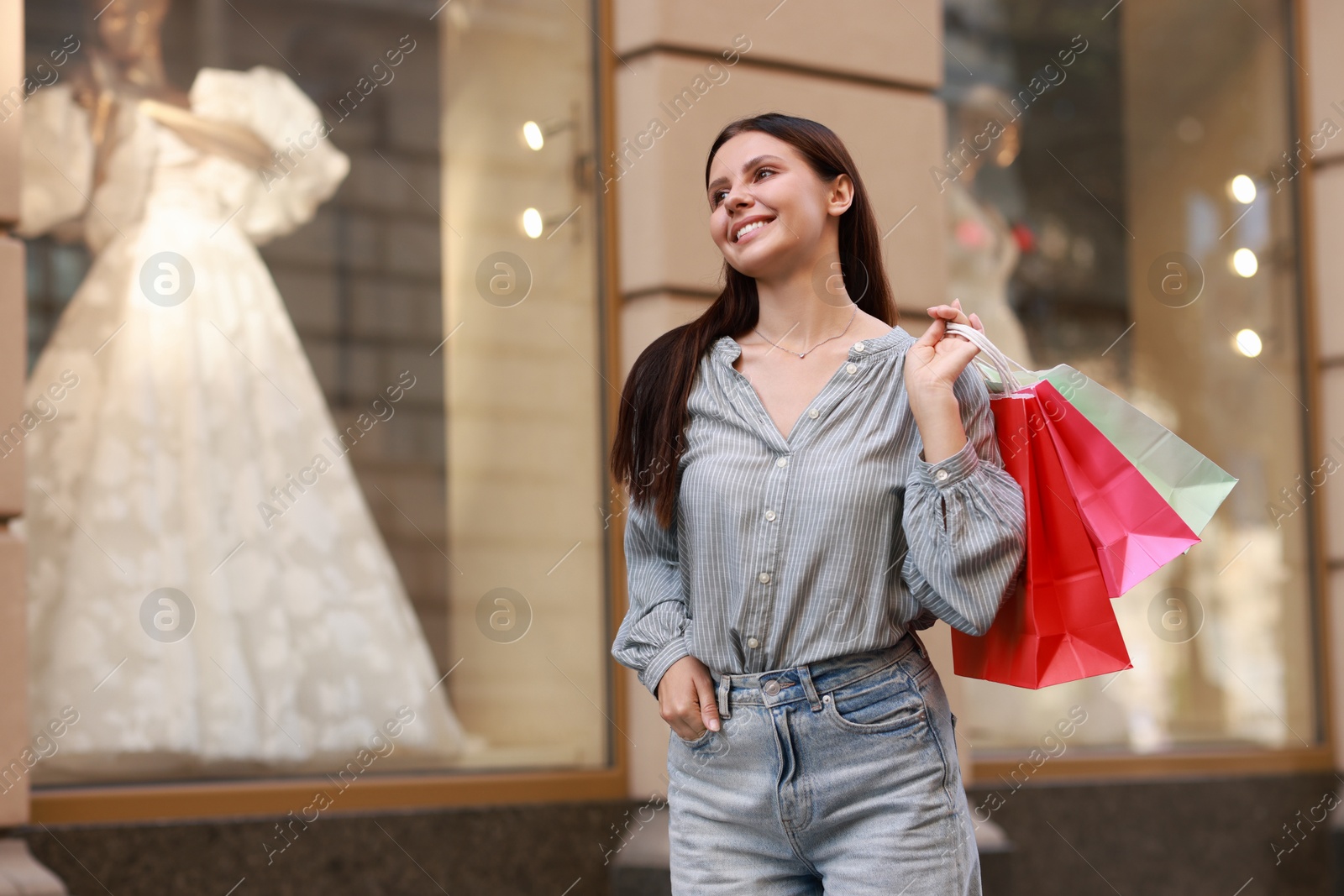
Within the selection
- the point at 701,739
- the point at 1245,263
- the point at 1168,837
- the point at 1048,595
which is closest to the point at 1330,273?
the point at 1245,263

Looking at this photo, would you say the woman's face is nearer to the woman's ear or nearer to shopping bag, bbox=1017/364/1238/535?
the woman's ear

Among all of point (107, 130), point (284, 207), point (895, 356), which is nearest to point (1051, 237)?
point (284, 207)

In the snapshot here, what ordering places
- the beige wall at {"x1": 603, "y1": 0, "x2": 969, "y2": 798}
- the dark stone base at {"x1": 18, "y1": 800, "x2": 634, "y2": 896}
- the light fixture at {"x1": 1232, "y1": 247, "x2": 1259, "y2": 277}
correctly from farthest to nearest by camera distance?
the light fixture at {"x1": 1232, "y1": 247, "x2": 1259, "y2": 277} → the beige wall at {"x1": 603, "y1": 0, "x2": 969, "y2": 798} → the dark stone base at {"x1": 18, "y1": 800, "x2": 634, "y2": 896}

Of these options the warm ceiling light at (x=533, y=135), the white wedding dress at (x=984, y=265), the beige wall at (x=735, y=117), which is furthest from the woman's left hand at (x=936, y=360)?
the white wedding dress at (x=984, y=265)

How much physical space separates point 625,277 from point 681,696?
267cm

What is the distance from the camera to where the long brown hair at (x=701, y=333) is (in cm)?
212

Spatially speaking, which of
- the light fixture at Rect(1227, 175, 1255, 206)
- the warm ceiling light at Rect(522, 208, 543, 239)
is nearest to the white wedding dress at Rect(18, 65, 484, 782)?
the warm ceiling light at Rect(522, 208, 543, 239)

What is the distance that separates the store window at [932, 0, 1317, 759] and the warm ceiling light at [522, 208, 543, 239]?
5.77 feet

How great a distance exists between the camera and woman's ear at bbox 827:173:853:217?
217cm

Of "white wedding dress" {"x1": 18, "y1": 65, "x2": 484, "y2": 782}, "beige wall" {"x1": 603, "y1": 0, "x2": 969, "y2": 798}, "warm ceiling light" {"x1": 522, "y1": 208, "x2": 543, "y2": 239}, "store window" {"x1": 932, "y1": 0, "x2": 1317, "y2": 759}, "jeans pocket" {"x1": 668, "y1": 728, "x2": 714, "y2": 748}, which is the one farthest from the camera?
"store window" {"x1": 932, "y1": 0, "x2": 1317, "y2": 759}

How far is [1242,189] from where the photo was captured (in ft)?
19.4

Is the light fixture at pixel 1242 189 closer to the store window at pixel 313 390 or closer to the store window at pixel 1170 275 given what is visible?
the store window at pixel 1170 275

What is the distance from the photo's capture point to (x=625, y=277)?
4.46 m

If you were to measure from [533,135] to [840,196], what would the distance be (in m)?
2.80
